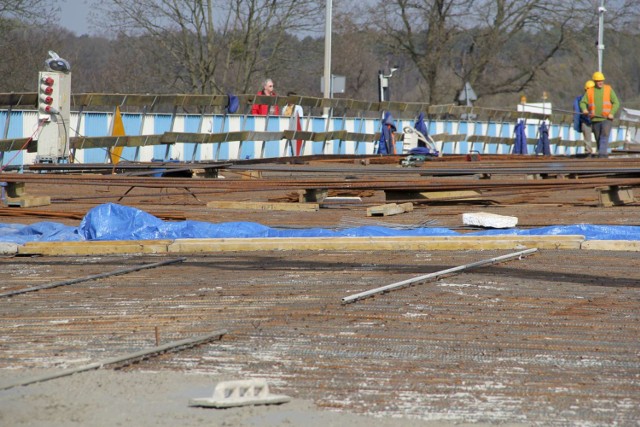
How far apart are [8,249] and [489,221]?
4.31 metres

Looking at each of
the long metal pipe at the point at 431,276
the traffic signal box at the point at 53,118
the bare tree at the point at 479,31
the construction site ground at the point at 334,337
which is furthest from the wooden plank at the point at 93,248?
the bare tree at the point at 479,31

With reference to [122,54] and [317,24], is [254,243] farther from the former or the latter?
[122,54]

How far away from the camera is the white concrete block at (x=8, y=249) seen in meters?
8.72

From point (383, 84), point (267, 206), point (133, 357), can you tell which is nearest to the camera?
point (133, 357)

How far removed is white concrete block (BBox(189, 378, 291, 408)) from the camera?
13.9 ft

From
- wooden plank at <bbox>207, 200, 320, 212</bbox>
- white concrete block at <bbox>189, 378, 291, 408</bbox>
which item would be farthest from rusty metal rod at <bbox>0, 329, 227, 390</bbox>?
wooden plank at <bbox>207, 200, 320, 212</bbox>

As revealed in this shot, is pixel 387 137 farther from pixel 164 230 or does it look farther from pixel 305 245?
pixel 305 245

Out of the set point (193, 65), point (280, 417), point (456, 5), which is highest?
point (456, 5)

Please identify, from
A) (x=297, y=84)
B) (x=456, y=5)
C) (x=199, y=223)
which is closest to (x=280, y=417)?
(x=199, y=223)

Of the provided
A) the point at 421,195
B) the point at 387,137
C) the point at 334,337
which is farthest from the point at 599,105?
the point at 334,337

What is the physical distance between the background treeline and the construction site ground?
2983 cm

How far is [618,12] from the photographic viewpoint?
49.3 meters

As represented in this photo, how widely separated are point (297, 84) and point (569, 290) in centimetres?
4979

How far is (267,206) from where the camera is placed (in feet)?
39.4
